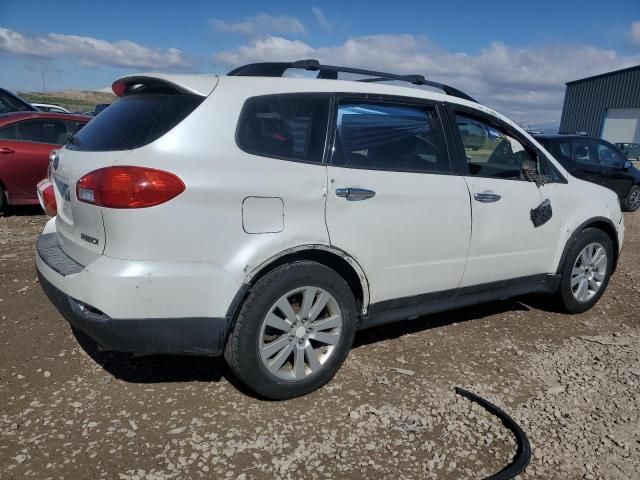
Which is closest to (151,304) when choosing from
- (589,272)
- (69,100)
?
(589,272)

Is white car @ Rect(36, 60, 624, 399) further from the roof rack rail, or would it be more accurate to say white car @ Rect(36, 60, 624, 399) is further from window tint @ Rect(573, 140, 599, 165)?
window tint @ Rect(573, 140, 599, 165)

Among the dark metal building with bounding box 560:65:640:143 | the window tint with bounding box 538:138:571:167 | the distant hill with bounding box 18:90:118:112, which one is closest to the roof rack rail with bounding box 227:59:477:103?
the window tint with bounding box 538:138:571:167

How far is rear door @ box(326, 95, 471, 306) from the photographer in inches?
114

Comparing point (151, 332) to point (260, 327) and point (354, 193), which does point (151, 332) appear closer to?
point (260, 327)

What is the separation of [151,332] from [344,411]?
1150mm

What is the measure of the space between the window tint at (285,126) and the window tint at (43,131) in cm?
592

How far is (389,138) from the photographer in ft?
10.6

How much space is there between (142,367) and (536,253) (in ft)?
9.70

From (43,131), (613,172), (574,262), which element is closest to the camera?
(574,262)

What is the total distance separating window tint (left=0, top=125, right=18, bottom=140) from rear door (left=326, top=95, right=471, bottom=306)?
611 centimetres

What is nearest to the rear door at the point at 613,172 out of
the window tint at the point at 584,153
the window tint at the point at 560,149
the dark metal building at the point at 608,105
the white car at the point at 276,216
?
the window tint at the point at 584,153

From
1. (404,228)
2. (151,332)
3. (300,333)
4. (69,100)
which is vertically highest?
(69,100)

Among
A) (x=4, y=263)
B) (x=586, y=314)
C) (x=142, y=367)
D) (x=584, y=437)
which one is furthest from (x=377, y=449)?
(x=4, y=263)

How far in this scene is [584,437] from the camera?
2723 mm
